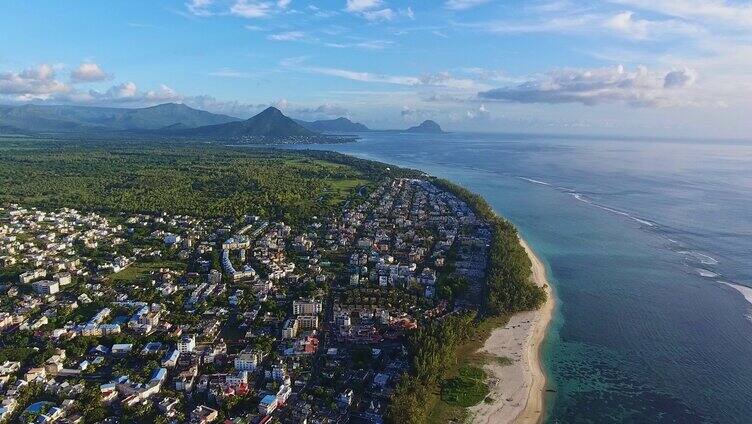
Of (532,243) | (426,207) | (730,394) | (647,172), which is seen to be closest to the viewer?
(730,394)

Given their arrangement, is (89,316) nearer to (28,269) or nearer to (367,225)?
(28,269)

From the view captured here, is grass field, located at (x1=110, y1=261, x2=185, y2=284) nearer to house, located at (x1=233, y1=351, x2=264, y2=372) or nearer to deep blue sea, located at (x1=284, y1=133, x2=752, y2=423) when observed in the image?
house, located at (x1=233, y1=351, x2=264, y2=372)

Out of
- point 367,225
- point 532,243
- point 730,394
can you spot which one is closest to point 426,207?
point 367,225

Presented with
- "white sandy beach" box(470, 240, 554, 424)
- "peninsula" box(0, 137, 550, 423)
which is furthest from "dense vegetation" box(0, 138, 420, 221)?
"white sandy beach" box(470, 240, 554, 424)

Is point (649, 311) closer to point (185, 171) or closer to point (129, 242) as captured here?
point (129, 242)

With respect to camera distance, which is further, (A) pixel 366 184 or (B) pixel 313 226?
(A) pixel 366 184

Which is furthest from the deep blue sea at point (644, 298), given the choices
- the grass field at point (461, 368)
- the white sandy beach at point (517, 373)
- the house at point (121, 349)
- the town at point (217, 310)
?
the house at point (121, 349)

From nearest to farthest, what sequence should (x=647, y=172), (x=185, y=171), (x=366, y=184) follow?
(x=366, y=184), (x=185, y=171), (x=647, y=172)
